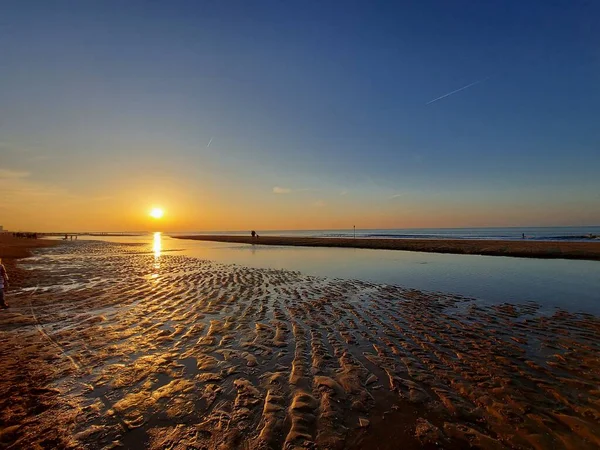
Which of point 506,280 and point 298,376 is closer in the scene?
point 298,376

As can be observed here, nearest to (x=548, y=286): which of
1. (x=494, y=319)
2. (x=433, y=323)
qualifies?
(x=494, y=319)

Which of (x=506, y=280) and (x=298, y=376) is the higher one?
(x=506, y=280)

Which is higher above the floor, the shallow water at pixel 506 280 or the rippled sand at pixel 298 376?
the shallow water at pixel 506 280

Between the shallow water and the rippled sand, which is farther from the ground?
the shallow water

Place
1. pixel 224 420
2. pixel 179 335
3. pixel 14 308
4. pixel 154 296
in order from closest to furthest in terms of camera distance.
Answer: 1. pixel 224 420
2. pixel 179 335
3. pixel 14 308
4. pixel 154 296

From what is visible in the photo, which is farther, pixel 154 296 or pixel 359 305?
pixel 154 296

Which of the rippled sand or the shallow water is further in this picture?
the shallow water

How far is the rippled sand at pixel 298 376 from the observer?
4434 millimetres

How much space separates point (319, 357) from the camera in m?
7.30

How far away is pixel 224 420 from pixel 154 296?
1140 centimetres

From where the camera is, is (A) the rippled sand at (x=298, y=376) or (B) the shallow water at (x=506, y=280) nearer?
(A) the rippled sand at (x=298, y=376)

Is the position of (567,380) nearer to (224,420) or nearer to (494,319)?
(494,319)

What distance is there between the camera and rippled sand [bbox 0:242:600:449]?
14.5ft

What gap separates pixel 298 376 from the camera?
6.27m
